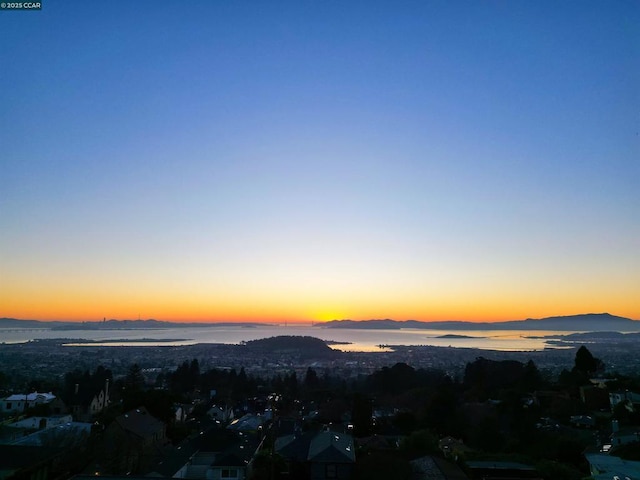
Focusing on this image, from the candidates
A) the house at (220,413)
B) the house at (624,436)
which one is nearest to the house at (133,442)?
the house at (220,413)

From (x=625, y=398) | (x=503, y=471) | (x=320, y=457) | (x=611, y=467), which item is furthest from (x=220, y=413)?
(x=625, y=398)

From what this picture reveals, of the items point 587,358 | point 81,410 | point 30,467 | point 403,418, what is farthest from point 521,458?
point 81,410

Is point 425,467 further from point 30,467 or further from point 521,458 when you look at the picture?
point 30,467

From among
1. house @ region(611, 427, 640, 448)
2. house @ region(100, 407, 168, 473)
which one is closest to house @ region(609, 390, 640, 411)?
house @ region(611, 427, 640, 448)

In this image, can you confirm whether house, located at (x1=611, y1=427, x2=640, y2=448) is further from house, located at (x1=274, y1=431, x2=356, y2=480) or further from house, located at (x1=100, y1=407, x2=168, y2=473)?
house, located at (x1=100, y1=407, x2=168, y2=473)

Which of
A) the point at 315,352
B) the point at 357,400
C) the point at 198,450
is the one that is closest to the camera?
the point at 198,450
